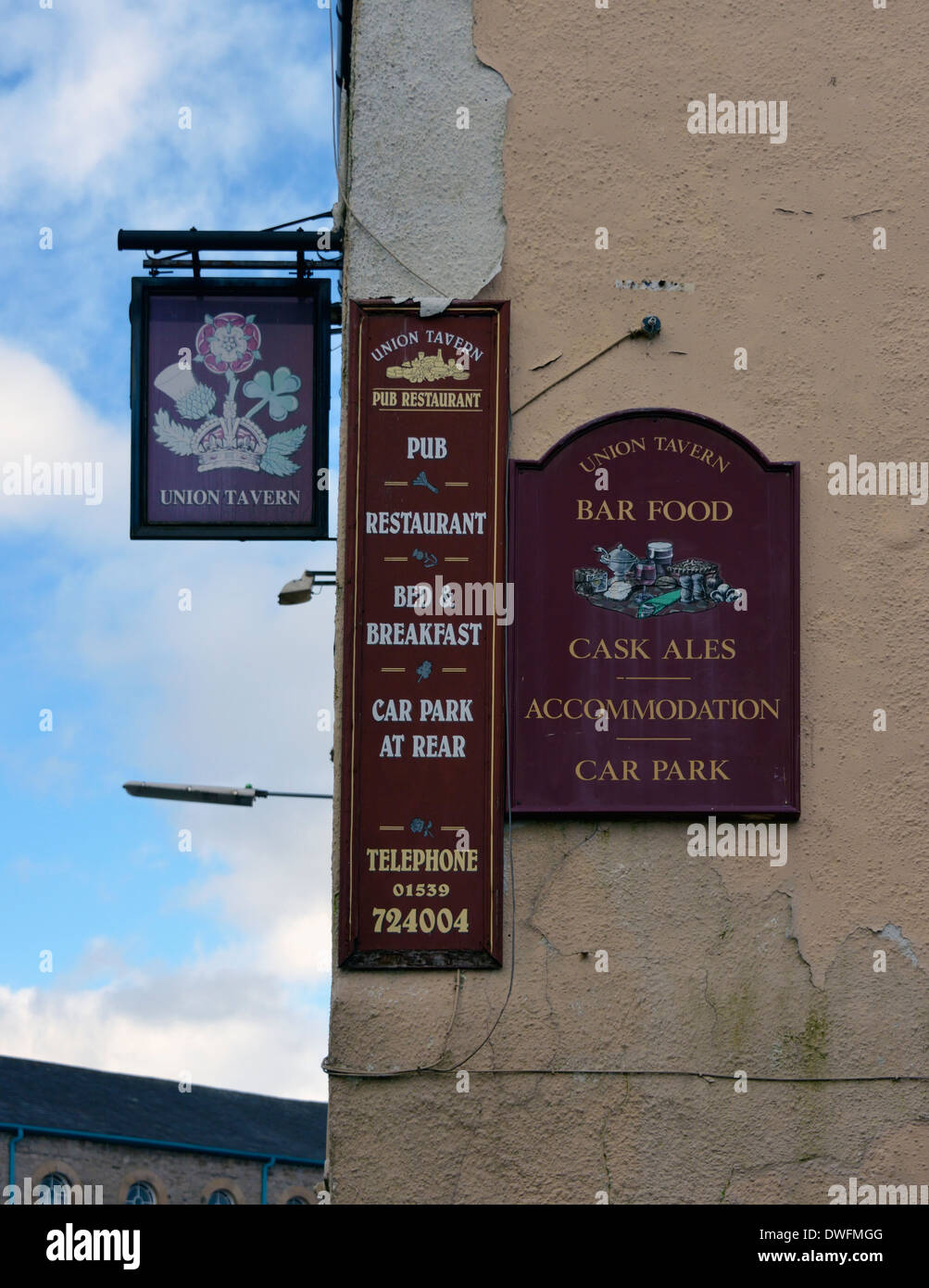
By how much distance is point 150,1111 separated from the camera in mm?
40344

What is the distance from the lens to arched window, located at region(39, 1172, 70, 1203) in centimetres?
3288

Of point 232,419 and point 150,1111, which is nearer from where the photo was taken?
point 232,419

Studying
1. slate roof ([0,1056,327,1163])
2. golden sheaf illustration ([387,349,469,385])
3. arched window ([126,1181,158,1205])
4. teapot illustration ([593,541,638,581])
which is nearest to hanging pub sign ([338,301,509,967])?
golden sheaf illustration ([387,349,469,385])

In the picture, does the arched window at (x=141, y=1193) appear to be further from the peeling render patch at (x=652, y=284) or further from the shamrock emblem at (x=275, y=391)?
the peeling render patch at (x=652, y=284)

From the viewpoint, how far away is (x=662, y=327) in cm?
853

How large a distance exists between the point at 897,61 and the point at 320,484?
3.69 meters

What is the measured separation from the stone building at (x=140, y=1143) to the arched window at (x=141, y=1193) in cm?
2

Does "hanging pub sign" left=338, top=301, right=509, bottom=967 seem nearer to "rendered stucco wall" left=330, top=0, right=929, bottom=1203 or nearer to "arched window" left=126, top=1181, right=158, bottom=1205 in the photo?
"rendered stucco wall" left=330, top=0, right=929, bottom=1203

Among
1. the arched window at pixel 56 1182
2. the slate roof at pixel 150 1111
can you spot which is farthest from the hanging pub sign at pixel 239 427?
the slate roof at pixel 150 1111

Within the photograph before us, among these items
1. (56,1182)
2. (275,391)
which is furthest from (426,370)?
(56,1182)

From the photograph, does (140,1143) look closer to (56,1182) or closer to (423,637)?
(56,1182)

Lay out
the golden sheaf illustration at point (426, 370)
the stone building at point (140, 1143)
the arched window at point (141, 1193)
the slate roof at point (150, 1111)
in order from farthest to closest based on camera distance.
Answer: the slate roof at point (150, 1111)
the arched window at point (141, 1193)
the stone building at point (140, 1143)
the golden sheaf illustration at point (426, 370)

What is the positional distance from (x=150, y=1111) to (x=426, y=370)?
3495 centimetres

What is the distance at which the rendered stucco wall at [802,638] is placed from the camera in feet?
24.9
